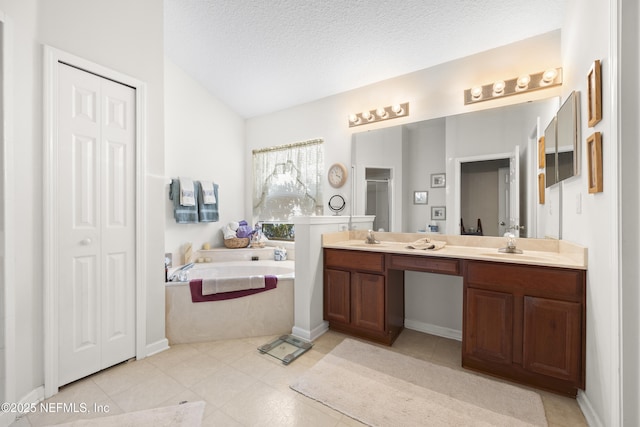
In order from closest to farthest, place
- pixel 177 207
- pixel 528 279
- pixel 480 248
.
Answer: pixel 528 279 → pixel 480 248 → pixel 177 207

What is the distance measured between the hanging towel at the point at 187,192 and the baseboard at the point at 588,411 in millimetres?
3807

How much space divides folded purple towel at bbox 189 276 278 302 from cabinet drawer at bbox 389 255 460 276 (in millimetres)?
1129

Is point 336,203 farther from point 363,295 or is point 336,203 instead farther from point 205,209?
point 205,209

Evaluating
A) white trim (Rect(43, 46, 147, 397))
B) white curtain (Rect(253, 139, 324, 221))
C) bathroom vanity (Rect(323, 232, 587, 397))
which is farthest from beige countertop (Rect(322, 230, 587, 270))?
white trim (Rect(43, 46, 147, 397))

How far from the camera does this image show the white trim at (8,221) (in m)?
1.48

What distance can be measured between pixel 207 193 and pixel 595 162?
11.8 ft

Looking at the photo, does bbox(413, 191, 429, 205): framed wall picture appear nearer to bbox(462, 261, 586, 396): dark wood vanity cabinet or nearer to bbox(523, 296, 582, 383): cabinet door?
bbox(462, 261, 586, 396): dark wood vanity cabinet

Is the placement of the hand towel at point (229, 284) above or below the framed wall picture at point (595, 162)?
below

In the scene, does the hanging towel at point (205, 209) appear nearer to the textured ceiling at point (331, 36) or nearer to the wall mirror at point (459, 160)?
the textured ceiling at point (331, 36)

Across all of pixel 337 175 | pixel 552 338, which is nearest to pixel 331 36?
pixel 337 175

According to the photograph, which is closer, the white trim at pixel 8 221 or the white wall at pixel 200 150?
the white trim at pixel 8 221

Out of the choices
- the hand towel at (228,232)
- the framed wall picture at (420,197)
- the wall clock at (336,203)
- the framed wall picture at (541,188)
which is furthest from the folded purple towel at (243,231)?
the framed wall picture at (541,188)

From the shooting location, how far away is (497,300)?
6.06ft

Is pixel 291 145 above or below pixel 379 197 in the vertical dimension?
above
